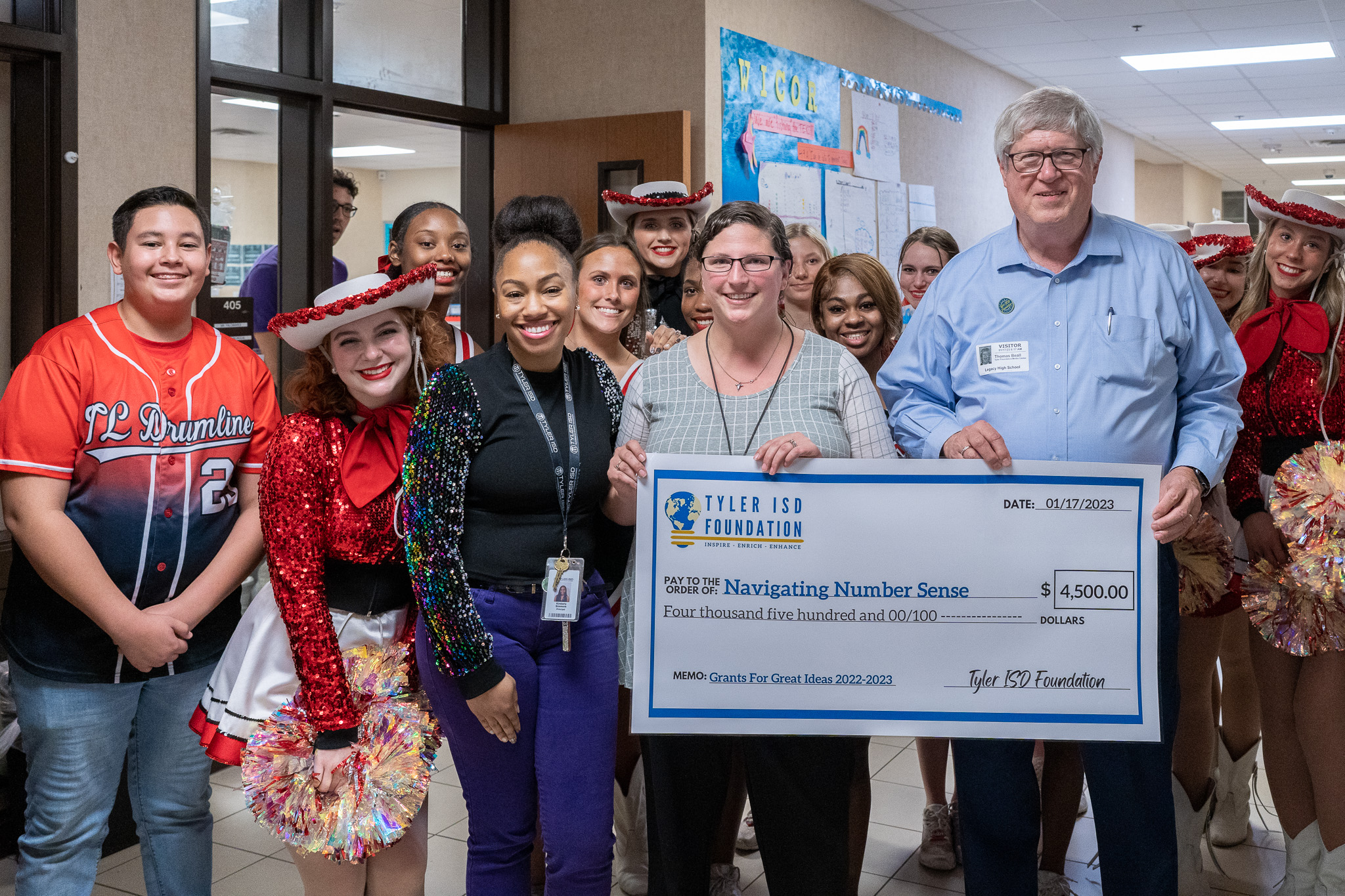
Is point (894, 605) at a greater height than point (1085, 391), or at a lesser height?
lesser

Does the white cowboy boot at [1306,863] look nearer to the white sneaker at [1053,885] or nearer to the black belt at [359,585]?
the white sneaker at [1053,885]

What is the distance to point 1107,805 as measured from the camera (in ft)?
7.06

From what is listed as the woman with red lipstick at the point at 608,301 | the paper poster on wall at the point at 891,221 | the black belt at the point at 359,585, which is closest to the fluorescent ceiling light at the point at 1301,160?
A: the paper poster on wall at the point at 891,221

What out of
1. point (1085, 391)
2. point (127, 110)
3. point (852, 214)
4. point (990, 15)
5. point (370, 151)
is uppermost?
point (370, 151)

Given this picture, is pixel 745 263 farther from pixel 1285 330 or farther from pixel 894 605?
pixel 1285 330

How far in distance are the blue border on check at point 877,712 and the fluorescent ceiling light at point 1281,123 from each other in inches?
431

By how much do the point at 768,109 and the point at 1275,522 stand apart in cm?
383

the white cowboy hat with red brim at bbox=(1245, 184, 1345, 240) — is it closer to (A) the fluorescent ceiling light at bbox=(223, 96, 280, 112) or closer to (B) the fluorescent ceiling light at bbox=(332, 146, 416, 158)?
(A) the fluorescent ceiling light at bbox=(223, 96, 280, 112)

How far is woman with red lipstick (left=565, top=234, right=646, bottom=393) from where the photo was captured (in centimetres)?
287

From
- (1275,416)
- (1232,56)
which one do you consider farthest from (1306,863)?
(1232,56)

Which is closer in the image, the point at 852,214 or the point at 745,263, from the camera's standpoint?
the point at 745,263

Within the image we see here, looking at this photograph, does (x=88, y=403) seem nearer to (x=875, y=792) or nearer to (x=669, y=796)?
(x=669, y=796)

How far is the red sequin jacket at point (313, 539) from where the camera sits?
2.04 m

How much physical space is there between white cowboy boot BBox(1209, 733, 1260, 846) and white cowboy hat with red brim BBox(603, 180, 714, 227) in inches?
89.2
